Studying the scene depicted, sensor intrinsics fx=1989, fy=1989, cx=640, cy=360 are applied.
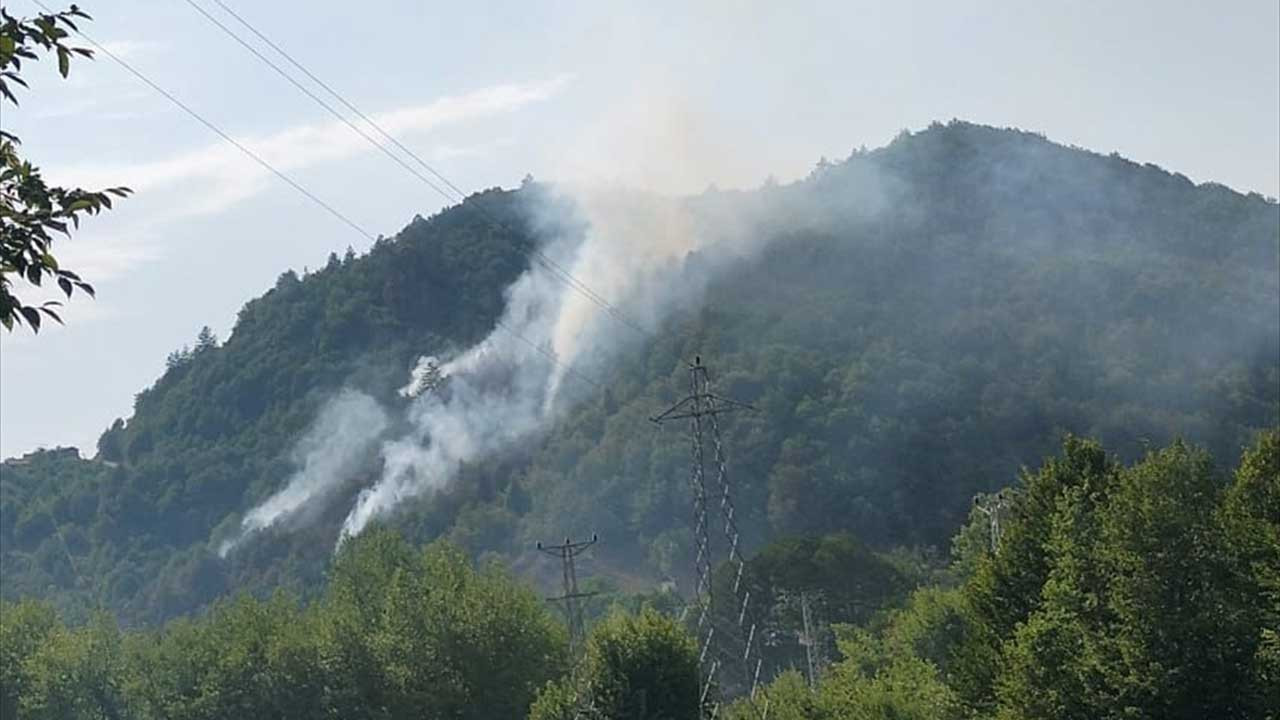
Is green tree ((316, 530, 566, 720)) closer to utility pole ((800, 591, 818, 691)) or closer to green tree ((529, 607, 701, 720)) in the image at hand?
utility pole ((800, 591, 818, 691))

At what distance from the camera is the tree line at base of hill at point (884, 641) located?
159 feet

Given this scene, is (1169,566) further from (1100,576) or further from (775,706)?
(775,706)

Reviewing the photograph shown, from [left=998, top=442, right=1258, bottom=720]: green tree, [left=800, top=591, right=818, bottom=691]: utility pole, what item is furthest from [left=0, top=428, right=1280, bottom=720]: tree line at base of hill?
[left=800, top=591, right=818, bottom=691]: utility pole

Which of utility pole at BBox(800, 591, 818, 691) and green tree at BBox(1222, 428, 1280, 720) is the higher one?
green tree at BBox(1222, 428, 1280, 720)

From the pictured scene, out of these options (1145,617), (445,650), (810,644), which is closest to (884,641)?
(810,644)

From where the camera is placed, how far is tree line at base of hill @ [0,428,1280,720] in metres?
48.5

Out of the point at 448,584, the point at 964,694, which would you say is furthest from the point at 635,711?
the point at 448,584

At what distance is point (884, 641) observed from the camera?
109062 mm

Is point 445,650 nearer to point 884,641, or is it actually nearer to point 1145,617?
point 884,641

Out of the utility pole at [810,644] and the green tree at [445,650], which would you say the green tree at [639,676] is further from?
the utility pole at [810,644]

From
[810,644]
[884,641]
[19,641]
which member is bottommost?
[810,644]

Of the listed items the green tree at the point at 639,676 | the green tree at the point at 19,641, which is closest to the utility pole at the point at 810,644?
the green tree at the point at 639,676

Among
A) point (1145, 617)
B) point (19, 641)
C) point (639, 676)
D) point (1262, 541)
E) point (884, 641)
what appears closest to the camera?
point (1262, 541)

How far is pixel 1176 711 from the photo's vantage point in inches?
1895
